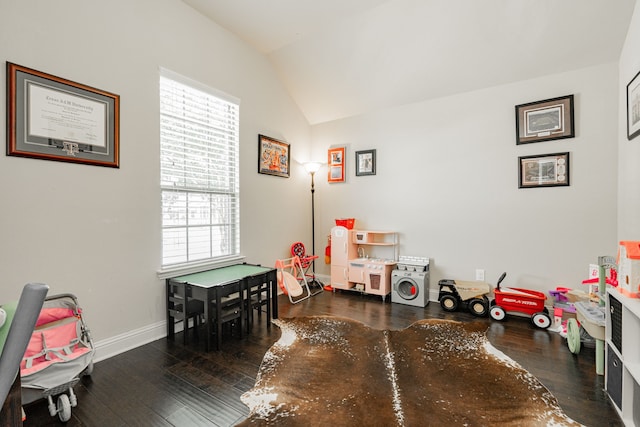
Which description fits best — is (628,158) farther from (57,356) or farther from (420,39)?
(57,356)

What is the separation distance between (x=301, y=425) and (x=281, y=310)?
6.33 ft

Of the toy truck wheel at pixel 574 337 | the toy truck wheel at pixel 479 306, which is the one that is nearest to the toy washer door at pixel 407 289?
the toy truck wheel at pixel 479 306

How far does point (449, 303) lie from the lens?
3.40m

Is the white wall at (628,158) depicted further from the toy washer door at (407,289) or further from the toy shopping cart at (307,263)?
the toy shopping cart at (307,263)

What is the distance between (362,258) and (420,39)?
2874 mm

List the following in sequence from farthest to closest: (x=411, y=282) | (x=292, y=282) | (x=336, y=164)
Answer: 1. (x=336, y=164)
2. (x=292, y=282)
3. (x=411, y=282)

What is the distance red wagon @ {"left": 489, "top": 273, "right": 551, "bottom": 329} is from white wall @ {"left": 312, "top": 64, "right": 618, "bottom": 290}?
25 centimetres

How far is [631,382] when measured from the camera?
1.57 m

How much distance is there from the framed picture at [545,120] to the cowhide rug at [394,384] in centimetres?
223

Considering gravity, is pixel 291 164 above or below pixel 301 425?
above

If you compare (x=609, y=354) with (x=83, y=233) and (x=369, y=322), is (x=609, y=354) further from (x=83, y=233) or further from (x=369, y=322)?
(x=83, y=233)

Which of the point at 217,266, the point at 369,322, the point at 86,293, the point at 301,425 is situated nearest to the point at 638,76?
the point at 369,322


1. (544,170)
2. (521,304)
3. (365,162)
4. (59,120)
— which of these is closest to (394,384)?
(521,304)

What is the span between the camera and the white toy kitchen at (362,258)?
156 inches
